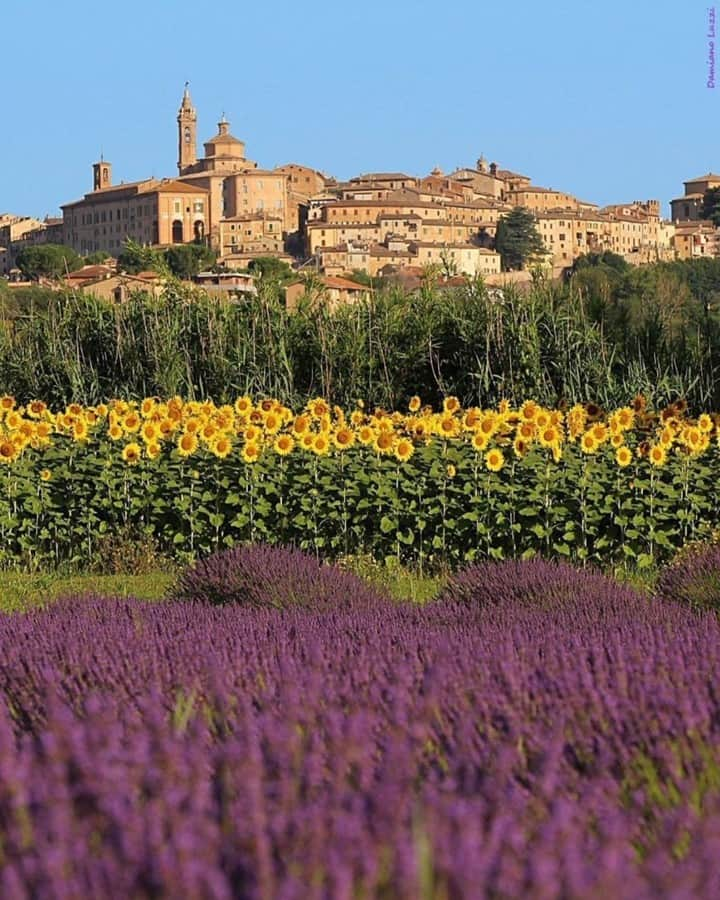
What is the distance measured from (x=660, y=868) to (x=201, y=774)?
621mm

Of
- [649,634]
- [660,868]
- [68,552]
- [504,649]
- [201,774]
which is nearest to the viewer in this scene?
[660,868]

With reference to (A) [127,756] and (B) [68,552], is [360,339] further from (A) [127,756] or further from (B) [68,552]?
(A) [127,756]

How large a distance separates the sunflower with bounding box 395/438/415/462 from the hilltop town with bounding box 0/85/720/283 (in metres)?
118

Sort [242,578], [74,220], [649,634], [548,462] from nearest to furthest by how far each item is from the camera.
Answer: [649,634]
[242,578]
[548,462]
[74,220]

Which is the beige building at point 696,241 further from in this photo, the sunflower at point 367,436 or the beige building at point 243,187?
the sunflower at point 367,436

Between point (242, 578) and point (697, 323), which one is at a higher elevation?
point (697, 323)

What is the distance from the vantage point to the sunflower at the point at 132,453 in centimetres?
983

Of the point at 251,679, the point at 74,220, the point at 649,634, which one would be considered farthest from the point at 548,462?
the point at 74,220

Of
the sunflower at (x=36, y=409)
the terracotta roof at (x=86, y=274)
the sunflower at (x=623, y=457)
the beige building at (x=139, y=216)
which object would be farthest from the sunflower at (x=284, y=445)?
the beige building at (x=139, y=216)

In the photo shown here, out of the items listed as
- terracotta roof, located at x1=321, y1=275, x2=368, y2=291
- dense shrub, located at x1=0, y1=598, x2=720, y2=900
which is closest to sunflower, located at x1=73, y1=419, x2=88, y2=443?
terracotta roof, located at x1=321, y1=275, x2=368, y2=291

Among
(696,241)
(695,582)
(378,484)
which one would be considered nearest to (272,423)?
(378,484)

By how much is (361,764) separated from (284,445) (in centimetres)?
768

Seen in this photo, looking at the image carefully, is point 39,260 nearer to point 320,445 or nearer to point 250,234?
point 250,234

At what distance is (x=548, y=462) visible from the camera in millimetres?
9195
